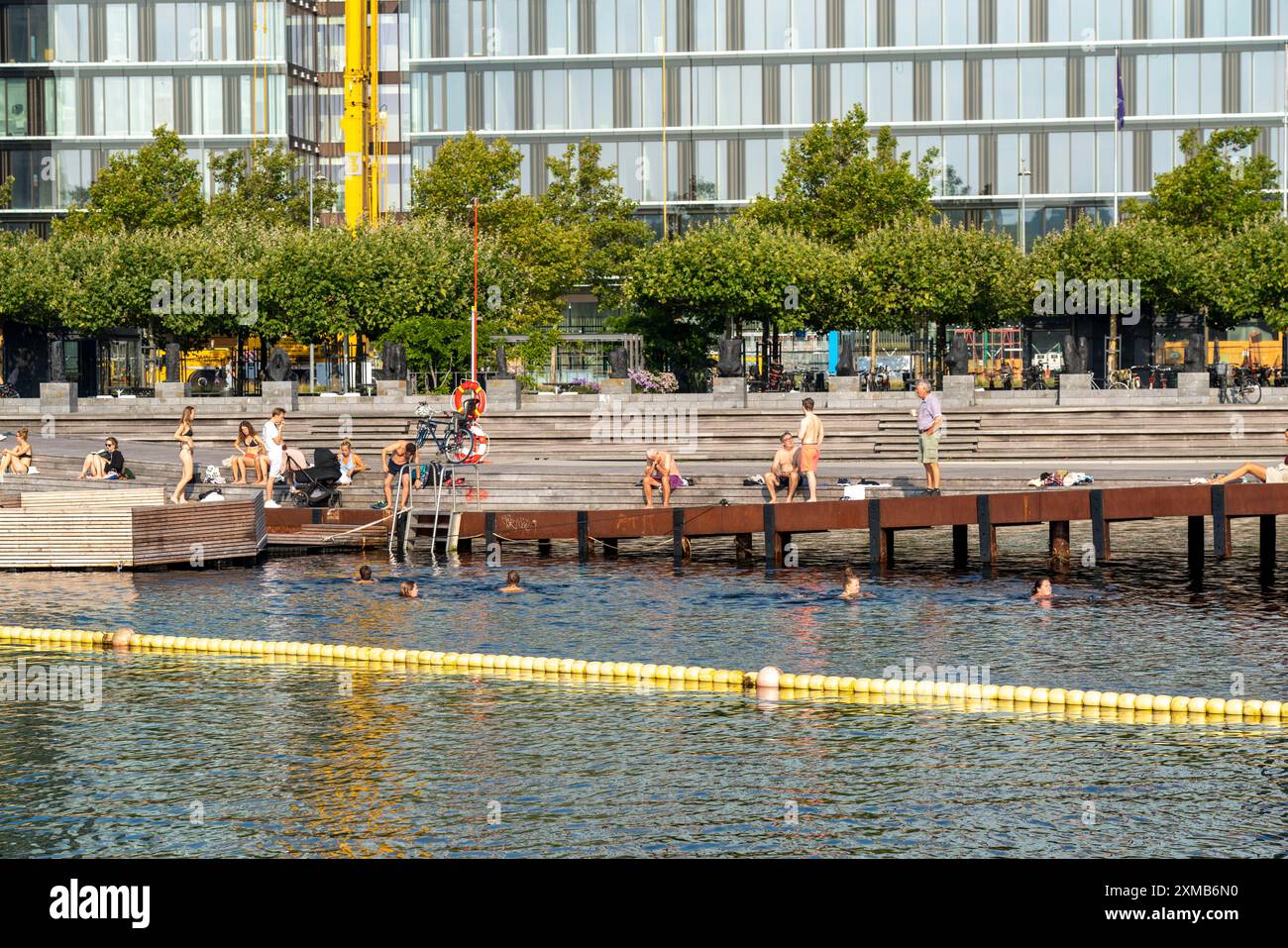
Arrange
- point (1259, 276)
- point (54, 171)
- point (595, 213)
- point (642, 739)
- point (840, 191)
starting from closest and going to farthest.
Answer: point (642, 739) < point (1259, 276) < point (840, 191) < point (595, 213) < point (54, 171)

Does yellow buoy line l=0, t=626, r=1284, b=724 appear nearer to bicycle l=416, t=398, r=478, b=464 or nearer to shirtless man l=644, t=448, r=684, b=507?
shirtless man l=644, t=448, r=684, b=507

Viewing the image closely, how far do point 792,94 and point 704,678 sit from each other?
76.8 meters

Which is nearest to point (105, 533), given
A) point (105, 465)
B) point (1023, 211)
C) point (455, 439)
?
point (105, 465)

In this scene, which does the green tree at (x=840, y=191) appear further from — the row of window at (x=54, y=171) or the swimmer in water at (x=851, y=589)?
the swimmer in water at (x=851, y=589)

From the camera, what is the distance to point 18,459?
38.6m

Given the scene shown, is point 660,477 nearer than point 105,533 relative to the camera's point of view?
No

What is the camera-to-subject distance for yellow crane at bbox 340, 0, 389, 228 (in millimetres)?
109688

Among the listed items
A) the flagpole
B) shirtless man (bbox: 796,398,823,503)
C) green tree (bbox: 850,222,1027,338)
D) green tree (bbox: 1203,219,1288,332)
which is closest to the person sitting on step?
shirtless man (bbox: 796,398,823,503)

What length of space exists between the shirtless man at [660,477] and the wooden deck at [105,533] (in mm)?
7866

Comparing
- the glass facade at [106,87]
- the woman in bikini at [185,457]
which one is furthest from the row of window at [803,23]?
the woman in bikini at [185,457]

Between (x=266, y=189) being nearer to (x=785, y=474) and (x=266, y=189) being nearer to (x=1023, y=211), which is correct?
(x=1023, y=211)
